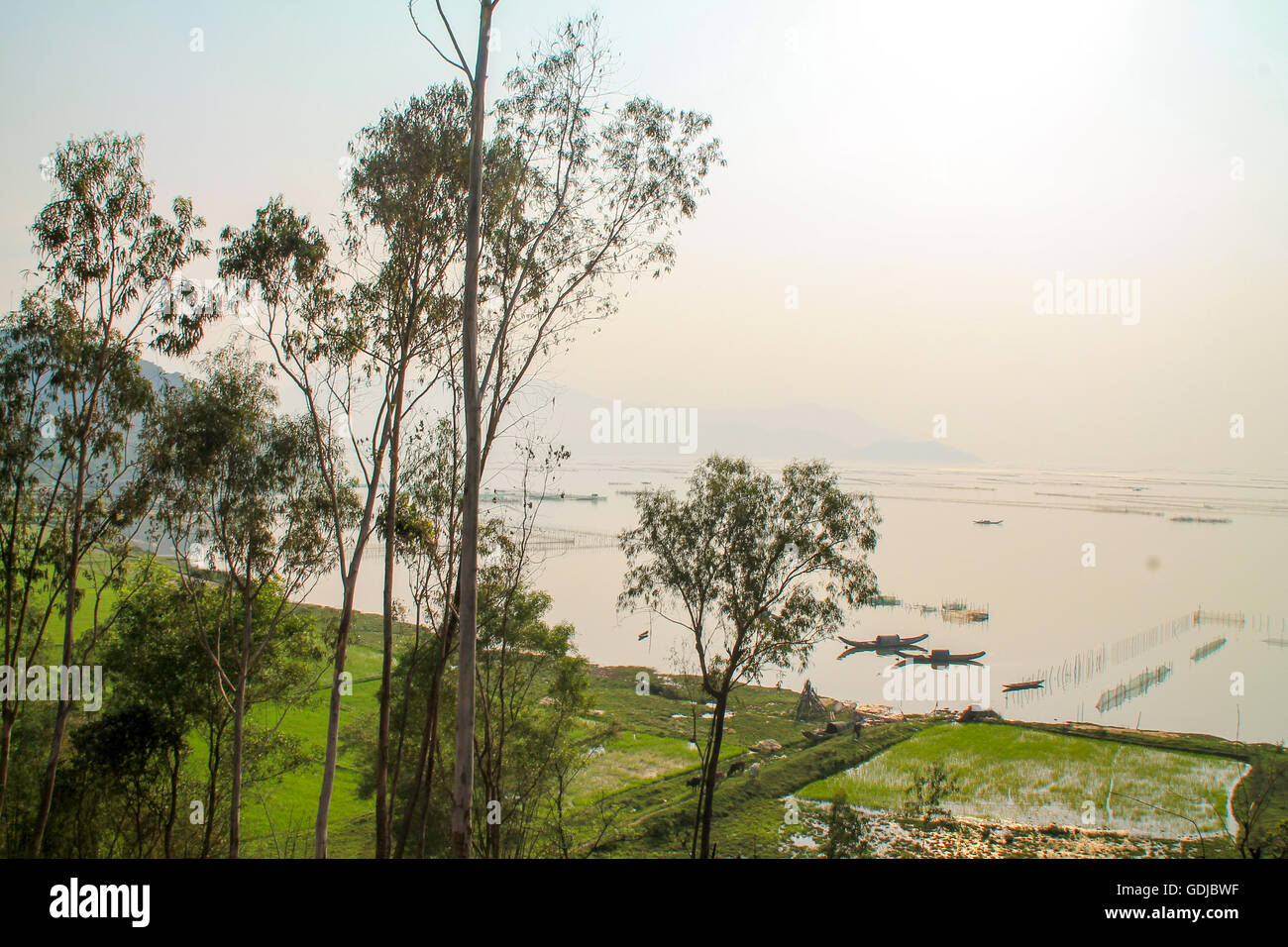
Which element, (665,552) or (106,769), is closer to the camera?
(106,769)

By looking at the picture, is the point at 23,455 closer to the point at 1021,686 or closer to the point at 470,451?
the point at 470,451

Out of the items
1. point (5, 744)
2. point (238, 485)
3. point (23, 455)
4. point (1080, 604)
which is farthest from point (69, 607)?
point (1080, 604)

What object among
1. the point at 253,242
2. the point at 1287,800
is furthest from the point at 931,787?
the point at 253,242

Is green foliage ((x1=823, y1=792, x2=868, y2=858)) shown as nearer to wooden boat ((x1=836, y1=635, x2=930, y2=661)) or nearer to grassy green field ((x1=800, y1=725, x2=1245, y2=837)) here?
grassy green field ((x1=800, y1=725, x2=1245, y2=837))

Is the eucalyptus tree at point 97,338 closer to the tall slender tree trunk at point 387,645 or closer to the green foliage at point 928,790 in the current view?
the tall slender tree trunk at point 387,645

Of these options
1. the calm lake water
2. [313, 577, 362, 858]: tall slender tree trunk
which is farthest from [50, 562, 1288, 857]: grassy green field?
[313, 577, 362, 858]: tall slender tree trunk
